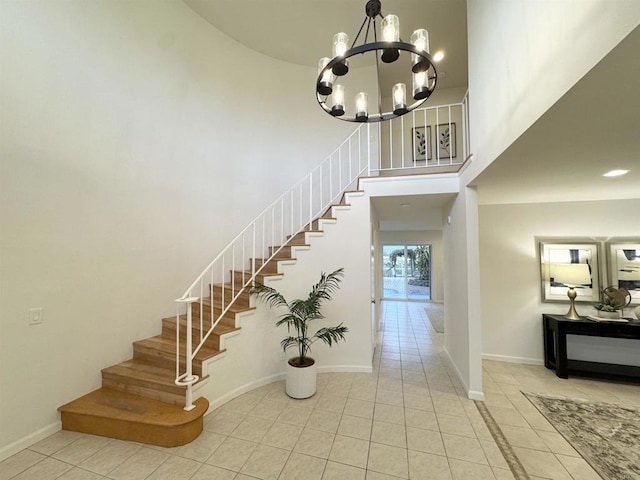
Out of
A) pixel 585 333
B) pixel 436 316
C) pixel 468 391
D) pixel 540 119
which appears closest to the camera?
pixel 540 119

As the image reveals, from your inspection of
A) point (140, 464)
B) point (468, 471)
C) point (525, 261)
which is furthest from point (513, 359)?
point (140, 464)

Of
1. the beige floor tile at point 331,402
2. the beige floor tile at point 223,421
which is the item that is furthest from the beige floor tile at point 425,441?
the beige floor tile at point 223,421

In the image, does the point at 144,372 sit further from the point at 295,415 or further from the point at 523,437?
the point at 523,437

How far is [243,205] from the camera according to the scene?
4.43 metres

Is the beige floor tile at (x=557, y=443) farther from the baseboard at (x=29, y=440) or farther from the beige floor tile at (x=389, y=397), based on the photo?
the baseboard at (x=29, y=440)

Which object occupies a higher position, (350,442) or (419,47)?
(419,47)

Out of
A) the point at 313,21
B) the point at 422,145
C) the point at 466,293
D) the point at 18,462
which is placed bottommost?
the point at 18,462

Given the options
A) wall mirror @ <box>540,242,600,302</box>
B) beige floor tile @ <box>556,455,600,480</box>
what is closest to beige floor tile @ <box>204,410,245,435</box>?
beige floor tile @ <box>556,455,600,480</box>

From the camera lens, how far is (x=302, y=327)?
3.11 meters

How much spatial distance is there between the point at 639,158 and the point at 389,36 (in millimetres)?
2307

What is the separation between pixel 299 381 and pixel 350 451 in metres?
0.93

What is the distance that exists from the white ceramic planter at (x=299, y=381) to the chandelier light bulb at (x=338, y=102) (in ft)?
8.67

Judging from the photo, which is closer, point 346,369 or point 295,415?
point 295,415

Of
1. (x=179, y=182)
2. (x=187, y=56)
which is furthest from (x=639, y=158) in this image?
(x=187, y=56)
